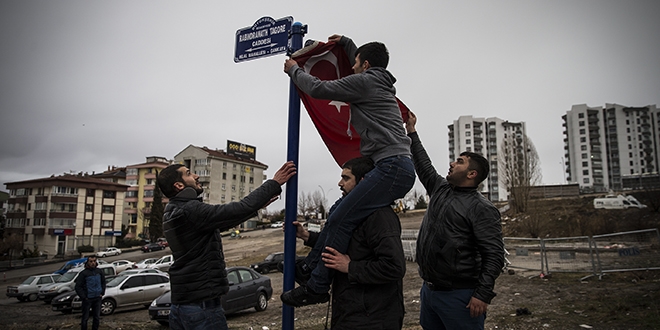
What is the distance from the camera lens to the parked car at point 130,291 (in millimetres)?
16219

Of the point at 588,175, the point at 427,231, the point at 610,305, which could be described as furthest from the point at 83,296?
the point at 588,175

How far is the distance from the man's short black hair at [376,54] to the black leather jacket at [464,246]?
1.41 m

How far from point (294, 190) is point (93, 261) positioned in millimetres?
11929

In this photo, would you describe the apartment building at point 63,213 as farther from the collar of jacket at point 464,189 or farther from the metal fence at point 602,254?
the collar of jacket at point 464,189

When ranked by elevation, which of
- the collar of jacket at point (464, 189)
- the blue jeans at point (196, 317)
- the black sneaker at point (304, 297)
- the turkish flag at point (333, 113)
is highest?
the turkish flag at point (333, 113)

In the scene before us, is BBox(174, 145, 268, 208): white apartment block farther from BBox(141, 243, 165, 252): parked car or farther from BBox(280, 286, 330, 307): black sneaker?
BBox(280, 286, 330, 307): black sneaker

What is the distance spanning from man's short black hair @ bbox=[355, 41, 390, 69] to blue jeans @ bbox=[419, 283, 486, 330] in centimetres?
203

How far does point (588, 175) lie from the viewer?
102m

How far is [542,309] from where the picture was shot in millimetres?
9828

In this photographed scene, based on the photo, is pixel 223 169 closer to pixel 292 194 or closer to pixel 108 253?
pixel 108 253

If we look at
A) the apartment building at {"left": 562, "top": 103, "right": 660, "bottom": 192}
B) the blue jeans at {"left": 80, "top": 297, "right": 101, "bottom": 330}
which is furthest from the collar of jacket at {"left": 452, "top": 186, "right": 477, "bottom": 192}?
the apartment building at {"left": 562, "top": 103, "right": 660, "bottom": 192}

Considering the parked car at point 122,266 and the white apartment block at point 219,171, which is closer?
the parked car at point 122,266

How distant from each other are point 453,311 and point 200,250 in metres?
2.19

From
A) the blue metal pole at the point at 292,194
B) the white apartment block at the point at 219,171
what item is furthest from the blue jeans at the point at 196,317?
the white apartment block at the point at 219,171
